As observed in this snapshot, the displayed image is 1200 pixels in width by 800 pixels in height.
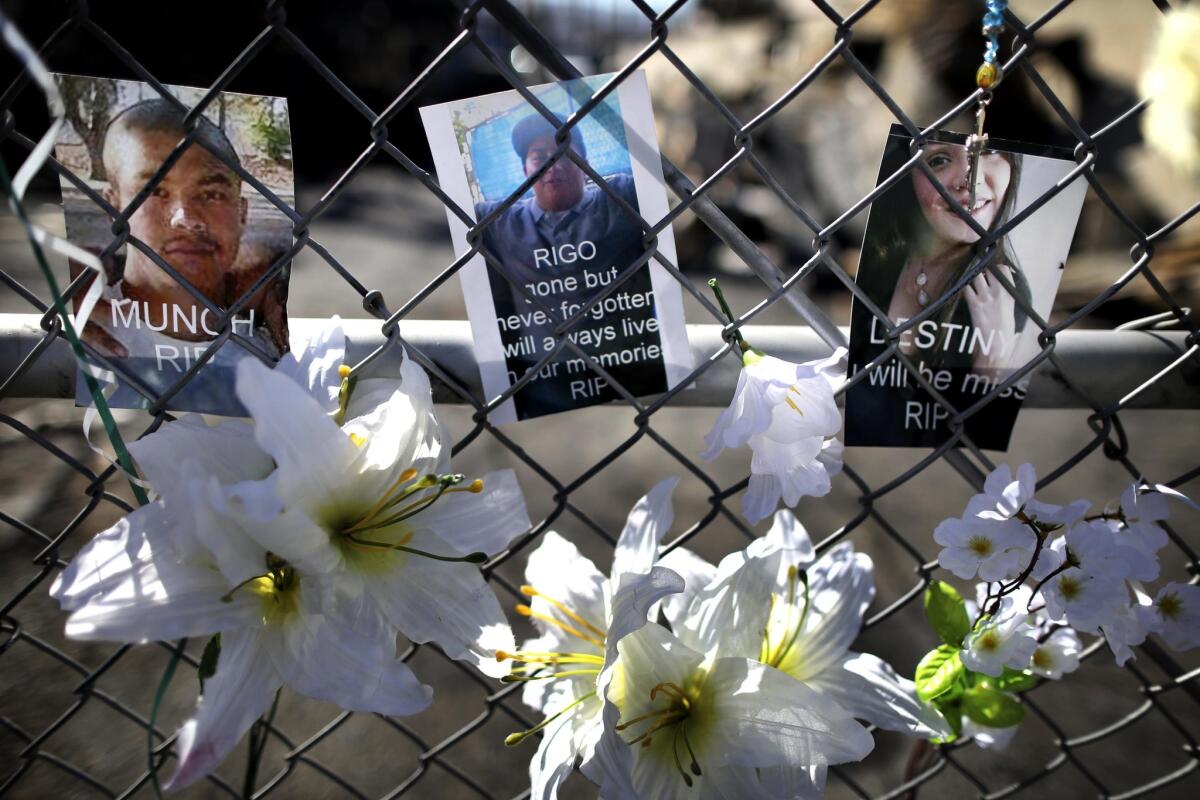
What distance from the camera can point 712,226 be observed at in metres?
0.86

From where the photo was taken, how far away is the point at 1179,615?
0.95 meters

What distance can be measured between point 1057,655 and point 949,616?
156 millimetres

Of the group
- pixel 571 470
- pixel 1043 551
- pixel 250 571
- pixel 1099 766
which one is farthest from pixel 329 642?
pixel 571 470

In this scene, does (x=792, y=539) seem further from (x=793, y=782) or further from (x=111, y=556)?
(x=111, y=556)

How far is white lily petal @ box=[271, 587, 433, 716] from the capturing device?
73 cm

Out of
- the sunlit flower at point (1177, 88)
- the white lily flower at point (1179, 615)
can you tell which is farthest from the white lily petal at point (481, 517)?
the sunlit flower at point (1177, 88)

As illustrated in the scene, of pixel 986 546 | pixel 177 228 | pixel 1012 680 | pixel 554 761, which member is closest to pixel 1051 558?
pixel 986 546

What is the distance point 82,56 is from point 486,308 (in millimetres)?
8968

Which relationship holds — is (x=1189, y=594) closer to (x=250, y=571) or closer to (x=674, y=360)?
(x=674, y=360)

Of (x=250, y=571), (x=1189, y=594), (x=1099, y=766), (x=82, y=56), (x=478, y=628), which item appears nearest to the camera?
(x=250, y=571)

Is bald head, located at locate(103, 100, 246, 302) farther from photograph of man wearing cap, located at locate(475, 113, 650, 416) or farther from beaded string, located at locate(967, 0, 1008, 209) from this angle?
beaded string, located at locate(967, 0, 1008, 209)

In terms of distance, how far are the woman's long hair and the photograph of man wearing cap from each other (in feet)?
0.77

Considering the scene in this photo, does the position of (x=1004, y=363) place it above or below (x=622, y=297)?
below

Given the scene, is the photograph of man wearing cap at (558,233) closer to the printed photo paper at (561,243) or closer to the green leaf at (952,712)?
the printed photo paper at (561,243)
